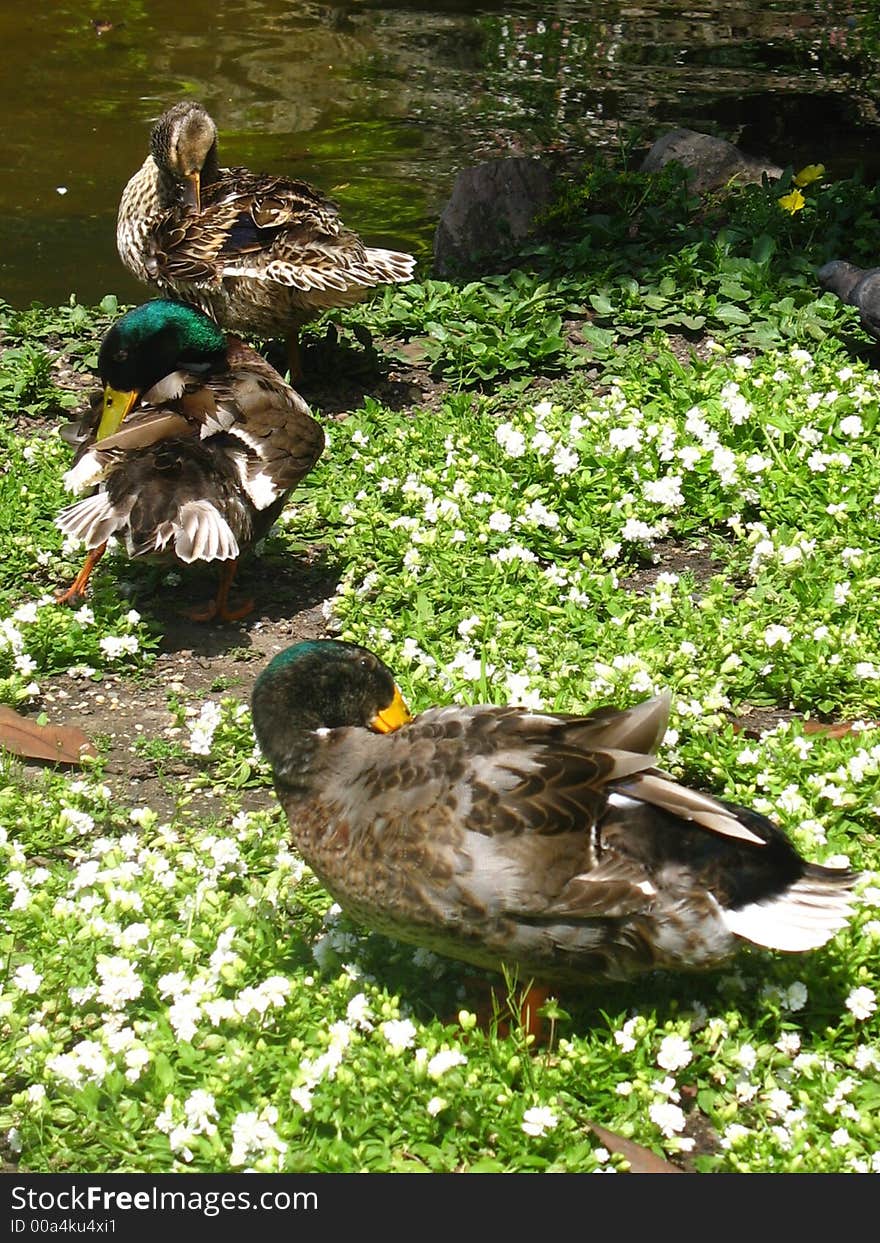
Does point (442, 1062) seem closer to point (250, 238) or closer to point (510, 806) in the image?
point (510, 806)

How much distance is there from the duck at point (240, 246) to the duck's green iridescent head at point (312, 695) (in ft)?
12.9

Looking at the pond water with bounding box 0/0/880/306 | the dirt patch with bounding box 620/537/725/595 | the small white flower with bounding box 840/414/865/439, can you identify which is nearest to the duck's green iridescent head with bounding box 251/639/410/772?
the dirt patch with bounding box 620/537/725/595

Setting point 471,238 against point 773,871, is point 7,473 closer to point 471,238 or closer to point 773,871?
point 471,238

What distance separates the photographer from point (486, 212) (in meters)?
8.98

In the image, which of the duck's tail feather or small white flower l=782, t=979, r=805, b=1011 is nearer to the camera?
the duck's tail feather

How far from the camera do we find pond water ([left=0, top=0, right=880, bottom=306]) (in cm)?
1051

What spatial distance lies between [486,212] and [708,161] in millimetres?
1603

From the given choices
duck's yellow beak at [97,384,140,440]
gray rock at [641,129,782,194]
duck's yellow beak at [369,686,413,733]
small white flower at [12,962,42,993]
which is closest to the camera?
small white flower at [12,962,42,993]

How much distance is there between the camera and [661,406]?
6914 millimetres

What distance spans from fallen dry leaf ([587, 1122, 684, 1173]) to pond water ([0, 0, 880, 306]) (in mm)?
6903

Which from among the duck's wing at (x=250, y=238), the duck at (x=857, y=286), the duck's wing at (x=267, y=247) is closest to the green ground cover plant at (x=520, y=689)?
the duck at (x=857, y=286)

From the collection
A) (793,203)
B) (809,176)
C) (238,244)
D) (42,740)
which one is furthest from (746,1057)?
(809,176)

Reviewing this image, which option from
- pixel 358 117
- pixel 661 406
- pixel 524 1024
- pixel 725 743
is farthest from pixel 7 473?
pixel 358 117

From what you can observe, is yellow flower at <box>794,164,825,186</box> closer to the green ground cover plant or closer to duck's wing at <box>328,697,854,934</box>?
the green ground cover plant
